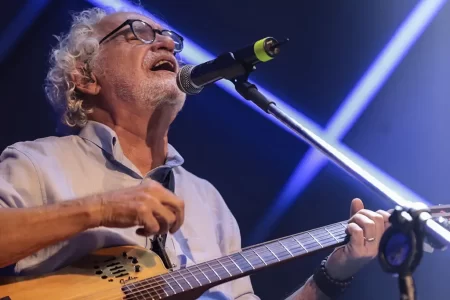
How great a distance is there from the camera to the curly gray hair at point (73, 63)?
77.5 inches

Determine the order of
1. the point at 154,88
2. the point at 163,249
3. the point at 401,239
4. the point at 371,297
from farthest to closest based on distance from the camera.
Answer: the point at 371,297 < the point at 154,88 < the point at 163,249 < the point at 401,239

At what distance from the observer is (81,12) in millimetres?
2111

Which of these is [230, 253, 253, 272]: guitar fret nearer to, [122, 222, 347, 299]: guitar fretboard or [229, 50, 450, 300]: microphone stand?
[122, 222, 347, 299]: guitar fretboard

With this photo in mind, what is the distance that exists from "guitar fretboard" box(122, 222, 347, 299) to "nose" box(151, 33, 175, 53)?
792mm

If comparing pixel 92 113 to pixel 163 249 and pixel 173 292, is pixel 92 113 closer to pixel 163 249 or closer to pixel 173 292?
pixel 163 249

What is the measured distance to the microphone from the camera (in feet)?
4.25

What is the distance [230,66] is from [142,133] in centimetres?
65

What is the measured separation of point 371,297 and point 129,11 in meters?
1.36

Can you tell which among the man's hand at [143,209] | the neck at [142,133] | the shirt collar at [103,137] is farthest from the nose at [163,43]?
the man's hand at [143,209]

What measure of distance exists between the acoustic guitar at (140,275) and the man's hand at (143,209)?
0.13 meters

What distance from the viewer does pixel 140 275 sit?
4.41 ft

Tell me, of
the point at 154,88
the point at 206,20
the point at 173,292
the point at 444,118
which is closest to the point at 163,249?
the point at 173,292

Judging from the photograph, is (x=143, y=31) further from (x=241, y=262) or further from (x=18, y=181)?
(x=241, y=262)

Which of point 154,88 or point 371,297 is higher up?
point 154,88
